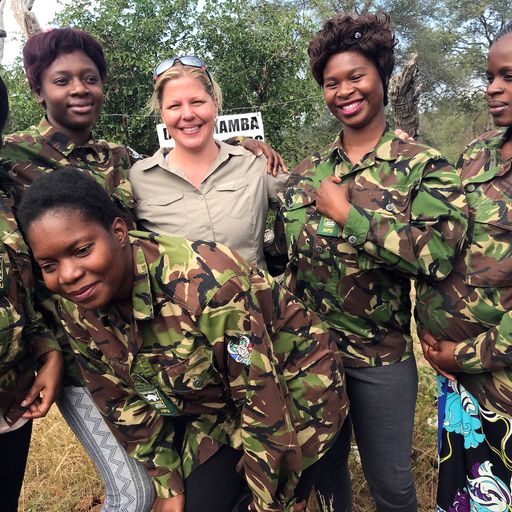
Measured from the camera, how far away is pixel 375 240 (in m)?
1.87

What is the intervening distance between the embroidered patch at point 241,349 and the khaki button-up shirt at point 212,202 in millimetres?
643

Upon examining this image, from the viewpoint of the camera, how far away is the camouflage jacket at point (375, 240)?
187 centimetres

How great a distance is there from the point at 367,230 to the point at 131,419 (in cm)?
108

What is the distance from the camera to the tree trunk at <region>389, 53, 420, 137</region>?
4.80 m

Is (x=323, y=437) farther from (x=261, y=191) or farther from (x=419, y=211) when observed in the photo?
(x=261, y=191)

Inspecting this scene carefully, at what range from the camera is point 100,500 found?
310 cm

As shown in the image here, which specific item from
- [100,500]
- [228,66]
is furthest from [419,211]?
[228,66]

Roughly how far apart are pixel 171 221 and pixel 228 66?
163 inches

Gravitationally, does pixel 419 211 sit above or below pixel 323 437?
above

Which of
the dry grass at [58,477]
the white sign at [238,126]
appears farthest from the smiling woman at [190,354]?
the white sign at [238,126]

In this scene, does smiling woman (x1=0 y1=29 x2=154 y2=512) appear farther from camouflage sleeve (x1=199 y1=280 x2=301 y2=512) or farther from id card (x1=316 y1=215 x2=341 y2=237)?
id card (x1=316 y1=215 x2=341 y2=237)

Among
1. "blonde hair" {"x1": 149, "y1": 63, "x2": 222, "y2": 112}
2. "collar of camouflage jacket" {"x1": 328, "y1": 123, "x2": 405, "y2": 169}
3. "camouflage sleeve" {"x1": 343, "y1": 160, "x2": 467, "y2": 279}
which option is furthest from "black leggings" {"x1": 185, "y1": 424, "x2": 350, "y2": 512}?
"blonde hair" {"x1": 149, "y1": 63, "x2": 222, "y2": 112}

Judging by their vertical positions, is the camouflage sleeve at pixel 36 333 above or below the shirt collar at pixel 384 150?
below

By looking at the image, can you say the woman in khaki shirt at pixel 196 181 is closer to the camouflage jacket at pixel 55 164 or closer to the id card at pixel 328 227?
the camouflage jacket at pixel 55 164
